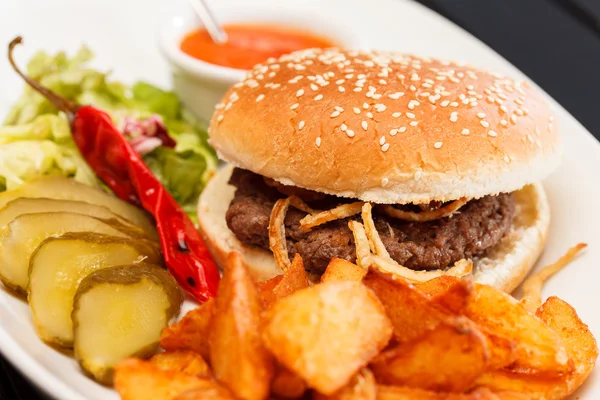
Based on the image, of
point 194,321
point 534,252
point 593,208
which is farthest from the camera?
point 593,208

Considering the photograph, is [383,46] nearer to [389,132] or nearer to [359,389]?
[389,132]

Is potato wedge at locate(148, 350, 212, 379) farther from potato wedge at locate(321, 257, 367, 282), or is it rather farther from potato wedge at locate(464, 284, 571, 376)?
potato wedge at locate(464, 284, 571, 376)

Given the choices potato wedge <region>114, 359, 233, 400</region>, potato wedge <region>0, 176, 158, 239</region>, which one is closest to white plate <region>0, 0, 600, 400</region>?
potato wedge <region>0, 176, 158, 239</region>

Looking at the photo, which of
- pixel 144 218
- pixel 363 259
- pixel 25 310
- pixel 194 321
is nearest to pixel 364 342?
pixel 194 321

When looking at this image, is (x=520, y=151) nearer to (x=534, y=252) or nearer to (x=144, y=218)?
(x=534, y=252)

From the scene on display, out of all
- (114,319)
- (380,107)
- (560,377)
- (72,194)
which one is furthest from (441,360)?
(72,194)

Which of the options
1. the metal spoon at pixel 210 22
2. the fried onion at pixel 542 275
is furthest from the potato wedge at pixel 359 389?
the metal spoon at pixel 210 22

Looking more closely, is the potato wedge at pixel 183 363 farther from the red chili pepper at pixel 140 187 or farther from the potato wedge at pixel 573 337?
the potato wedge at pixel 573 337
